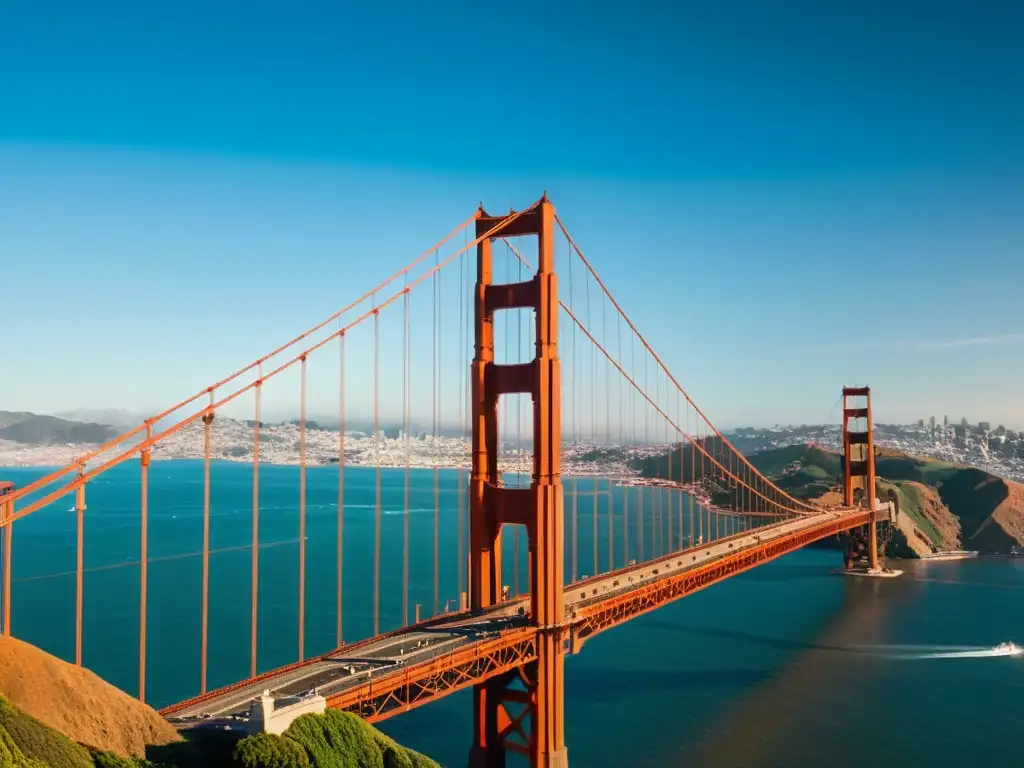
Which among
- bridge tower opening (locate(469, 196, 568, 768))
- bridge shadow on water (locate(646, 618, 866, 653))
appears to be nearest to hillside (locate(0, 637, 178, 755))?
bridge tower opening (locate(469, 196, 568, 768))

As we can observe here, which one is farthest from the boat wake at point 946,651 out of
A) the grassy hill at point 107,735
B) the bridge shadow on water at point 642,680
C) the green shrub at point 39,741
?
the green shrub at point 39,741

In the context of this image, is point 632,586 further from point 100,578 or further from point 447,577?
point 100,578

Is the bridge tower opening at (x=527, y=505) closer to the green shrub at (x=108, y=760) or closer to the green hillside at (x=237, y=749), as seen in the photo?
the green hillside at (x=237, y=749)

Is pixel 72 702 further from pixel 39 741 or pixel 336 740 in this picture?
pixel 336 740

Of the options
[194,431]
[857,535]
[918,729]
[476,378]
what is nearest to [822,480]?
[857,535]

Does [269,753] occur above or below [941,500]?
above

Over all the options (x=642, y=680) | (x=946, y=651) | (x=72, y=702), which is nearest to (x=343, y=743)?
(x=72, y=702)

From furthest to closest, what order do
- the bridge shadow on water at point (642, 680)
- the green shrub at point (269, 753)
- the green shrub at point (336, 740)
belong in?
the bridge shadow on water at point (642, 680)
the green shrub at point (336, 740)
the green shrub at point (269, 753)
